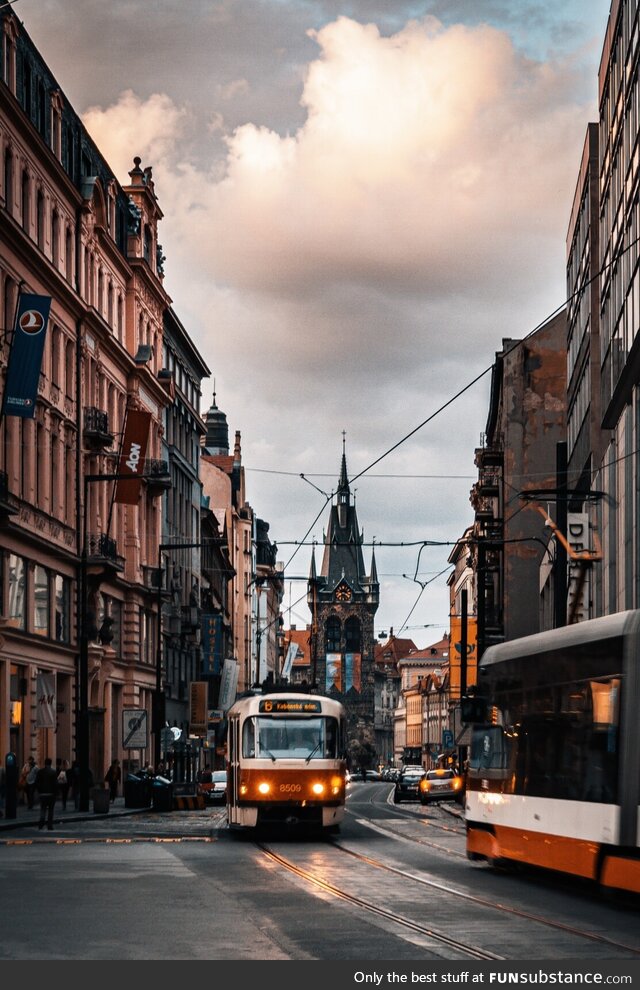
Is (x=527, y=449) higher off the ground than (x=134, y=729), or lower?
higher

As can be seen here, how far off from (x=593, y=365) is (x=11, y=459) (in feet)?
55.7

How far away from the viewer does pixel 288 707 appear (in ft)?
105

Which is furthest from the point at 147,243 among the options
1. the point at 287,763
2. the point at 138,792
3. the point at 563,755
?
the point at 563,755

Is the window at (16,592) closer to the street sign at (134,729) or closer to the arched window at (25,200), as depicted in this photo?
the street sign at (134,729)

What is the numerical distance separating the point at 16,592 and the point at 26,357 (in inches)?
349

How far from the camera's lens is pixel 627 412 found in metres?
40.4

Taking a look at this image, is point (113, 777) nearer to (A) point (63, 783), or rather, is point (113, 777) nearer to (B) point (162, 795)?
(B) point (162, 795)

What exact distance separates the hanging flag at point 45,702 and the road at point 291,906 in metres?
13.3

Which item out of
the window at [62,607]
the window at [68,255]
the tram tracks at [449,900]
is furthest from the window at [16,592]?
the tram tracks at [449,900]

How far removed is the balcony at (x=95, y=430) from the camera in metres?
57.1

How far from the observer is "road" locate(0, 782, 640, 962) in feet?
43.2

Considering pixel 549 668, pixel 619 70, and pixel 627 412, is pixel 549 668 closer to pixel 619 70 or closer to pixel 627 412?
pixel 627 412

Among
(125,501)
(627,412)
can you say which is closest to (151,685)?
(125,501)

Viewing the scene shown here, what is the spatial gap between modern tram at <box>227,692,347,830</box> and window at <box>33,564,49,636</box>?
18.1 meters
